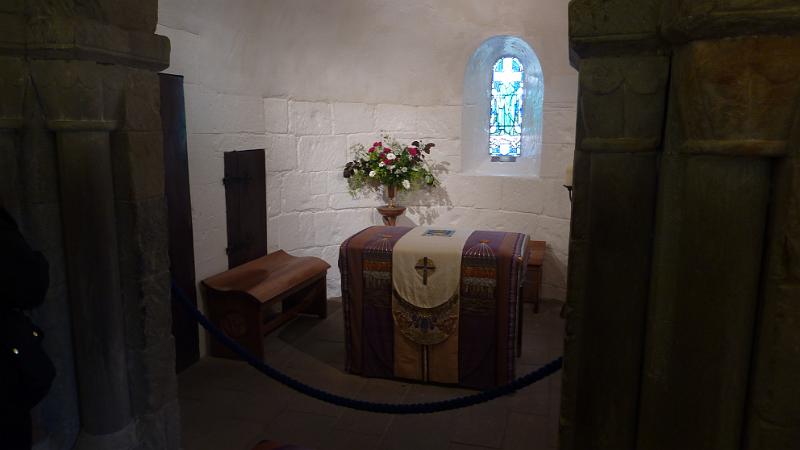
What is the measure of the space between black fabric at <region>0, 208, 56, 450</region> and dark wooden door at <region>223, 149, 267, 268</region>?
2.76 metres

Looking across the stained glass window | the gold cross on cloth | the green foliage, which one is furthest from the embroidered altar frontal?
the stained glass window

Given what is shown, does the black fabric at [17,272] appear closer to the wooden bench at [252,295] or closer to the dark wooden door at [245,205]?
the wooden bench at [252,295]

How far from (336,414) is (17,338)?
6.78 ft

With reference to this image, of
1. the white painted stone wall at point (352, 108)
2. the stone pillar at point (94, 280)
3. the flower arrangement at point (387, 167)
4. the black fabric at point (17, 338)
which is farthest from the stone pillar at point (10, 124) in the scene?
the flower arrangement at point (387, 167)

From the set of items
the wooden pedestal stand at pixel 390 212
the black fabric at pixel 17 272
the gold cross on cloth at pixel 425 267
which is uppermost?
the black fabric at pixel 17 272

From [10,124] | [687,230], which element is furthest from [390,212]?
[687,230]

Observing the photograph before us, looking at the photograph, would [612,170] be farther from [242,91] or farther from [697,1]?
[242,91]

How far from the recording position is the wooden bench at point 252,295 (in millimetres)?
4285

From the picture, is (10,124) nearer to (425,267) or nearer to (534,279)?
(425,267)

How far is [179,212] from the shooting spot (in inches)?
161

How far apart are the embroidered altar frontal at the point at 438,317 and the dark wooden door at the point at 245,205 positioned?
1246 mm

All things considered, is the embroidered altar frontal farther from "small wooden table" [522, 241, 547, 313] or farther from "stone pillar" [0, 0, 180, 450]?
"stone pillar" [0, 0, 180, 450]

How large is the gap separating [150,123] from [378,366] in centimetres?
233

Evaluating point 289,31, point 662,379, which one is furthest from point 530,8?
point 662,379
